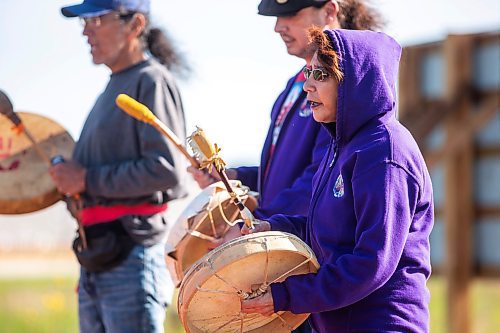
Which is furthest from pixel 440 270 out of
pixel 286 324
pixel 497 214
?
pixel 286 324

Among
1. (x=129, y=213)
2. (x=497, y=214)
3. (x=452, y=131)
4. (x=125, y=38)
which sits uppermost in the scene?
(x=125, y=38)

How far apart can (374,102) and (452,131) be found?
645 cm

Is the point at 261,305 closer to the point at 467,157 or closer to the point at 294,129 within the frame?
the point at 294,129

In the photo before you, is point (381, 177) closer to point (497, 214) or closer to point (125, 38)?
point (125, 38)

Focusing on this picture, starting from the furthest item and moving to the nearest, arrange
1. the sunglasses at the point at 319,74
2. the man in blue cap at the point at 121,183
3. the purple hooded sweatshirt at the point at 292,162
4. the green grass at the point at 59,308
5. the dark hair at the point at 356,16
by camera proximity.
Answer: the green grass at the point at 59,308, the man in blue cap at the point at 121,183, the dark hair at the point at 356,16, the purple hooded sweatshirt at the point at 292,162, the sunglasses at the point at 319,74

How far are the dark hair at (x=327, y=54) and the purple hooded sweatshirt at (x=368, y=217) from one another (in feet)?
0.07

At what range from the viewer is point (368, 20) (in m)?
4.43

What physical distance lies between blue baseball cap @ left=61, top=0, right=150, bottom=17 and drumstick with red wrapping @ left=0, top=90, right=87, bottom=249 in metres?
0.50

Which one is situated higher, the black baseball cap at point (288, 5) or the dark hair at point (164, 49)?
the black baseball cap at point (288, 5)

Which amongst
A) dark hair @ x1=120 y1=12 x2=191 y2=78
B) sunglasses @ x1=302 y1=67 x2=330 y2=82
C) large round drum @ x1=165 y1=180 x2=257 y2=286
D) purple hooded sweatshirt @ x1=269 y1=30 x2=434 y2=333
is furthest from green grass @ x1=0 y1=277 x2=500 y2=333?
sunglasses @ x1=302 y1=67 x2=330 y2=82

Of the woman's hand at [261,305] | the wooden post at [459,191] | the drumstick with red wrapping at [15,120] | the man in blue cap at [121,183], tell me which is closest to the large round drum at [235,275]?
the woman's hand at [261,305]

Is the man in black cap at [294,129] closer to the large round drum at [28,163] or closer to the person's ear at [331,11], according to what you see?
the person's ear at [331,11]

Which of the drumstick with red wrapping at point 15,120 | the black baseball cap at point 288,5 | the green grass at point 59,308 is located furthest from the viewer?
the green grass at point 59,308

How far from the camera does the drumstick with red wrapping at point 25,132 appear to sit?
474 centimetres
